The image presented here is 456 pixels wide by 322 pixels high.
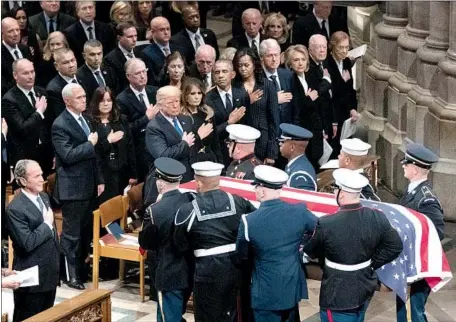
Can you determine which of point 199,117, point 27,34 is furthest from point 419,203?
point 27,34

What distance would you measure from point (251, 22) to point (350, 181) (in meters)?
5.33

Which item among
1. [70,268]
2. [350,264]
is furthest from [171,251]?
[70,268]

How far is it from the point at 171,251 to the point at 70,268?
6.85 feet

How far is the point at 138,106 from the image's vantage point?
41.4 feet

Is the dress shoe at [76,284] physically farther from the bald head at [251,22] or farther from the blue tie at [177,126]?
the bald head at [251,22]

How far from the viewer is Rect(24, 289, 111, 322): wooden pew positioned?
944 cm

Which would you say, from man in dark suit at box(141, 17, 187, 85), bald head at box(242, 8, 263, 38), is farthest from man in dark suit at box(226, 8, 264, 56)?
man in dark suit at box(141, 17, 187, 85)

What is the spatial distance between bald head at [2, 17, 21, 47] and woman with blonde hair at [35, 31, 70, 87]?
0.29 metres

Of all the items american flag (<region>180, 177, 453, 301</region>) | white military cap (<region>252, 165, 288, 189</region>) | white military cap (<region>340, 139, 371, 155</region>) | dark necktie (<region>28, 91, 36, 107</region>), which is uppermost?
white military cap (<region>252, 165, 288, 189</region>)

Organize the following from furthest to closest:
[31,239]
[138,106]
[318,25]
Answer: [318,25] < [138,106] < [31,239]

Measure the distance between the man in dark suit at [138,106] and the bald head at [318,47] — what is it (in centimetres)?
180

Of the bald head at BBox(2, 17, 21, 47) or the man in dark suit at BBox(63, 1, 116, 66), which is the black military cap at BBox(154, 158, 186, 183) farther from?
the man in dark suit at BBox(63, 1, 116, 66)

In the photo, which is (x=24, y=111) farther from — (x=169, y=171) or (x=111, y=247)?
(x=169, y=171)

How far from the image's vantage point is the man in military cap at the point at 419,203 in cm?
1026
